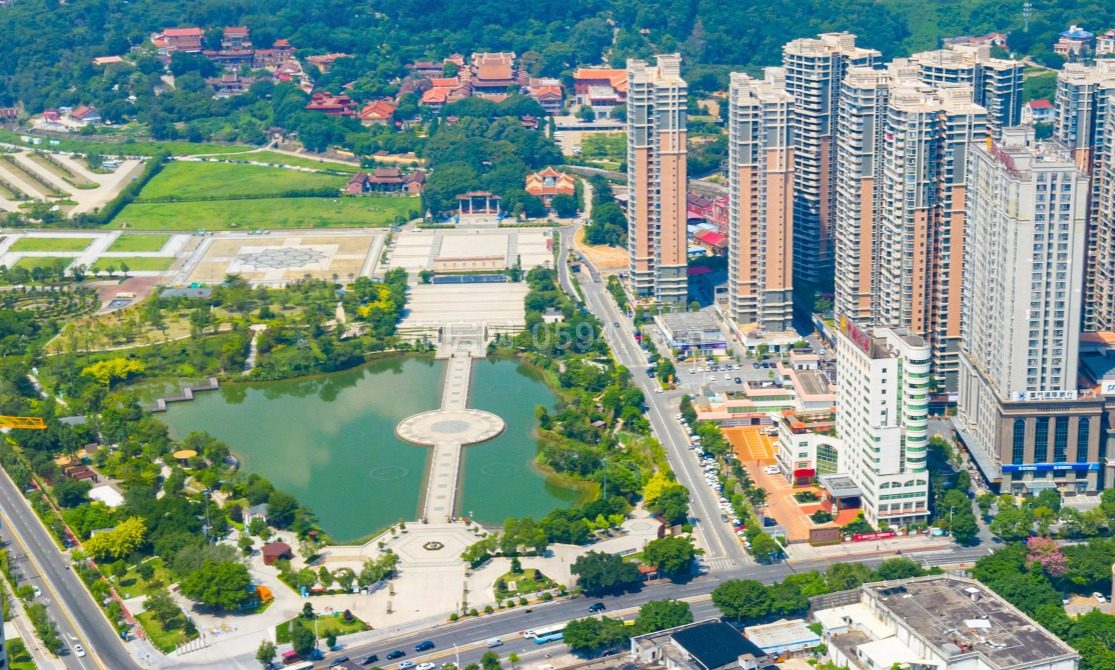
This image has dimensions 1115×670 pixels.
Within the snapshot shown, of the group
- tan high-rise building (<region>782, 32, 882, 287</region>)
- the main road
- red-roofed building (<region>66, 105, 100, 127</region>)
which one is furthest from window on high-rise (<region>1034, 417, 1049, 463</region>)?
red-roofed building (<region>66, 105, 100, 127</region>)

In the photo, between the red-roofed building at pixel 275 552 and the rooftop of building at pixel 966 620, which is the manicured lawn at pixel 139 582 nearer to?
the red-roofed building at pixel 275 552

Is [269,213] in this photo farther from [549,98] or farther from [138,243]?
[549,98]

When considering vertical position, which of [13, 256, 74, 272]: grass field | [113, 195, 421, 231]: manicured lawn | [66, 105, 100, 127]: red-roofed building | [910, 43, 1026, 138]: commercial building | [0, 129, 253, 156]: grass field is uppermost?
[910, 43, 1026, 138]: commercial building

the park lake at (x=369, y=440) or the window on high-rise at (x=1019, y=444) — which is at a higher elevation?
the window on high-rise at (x=1019, y=444)

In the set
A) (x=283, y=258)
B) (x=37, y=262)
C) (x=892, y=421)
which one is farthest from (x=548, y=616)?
(x=37, y=262)

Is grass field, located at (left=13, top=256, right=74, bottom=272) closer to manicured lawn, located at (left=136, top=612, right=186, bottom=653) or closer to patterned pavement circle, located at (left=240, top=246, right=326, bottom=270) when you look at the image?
patterned pavement circle, located at (left=240, top=246, right=326, bottom=270)

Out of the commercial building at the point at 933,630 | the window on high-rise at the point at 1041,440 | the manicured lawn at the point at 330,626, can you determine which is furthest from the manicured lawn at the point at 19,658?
the window on high-rise at the point at 1041,440
